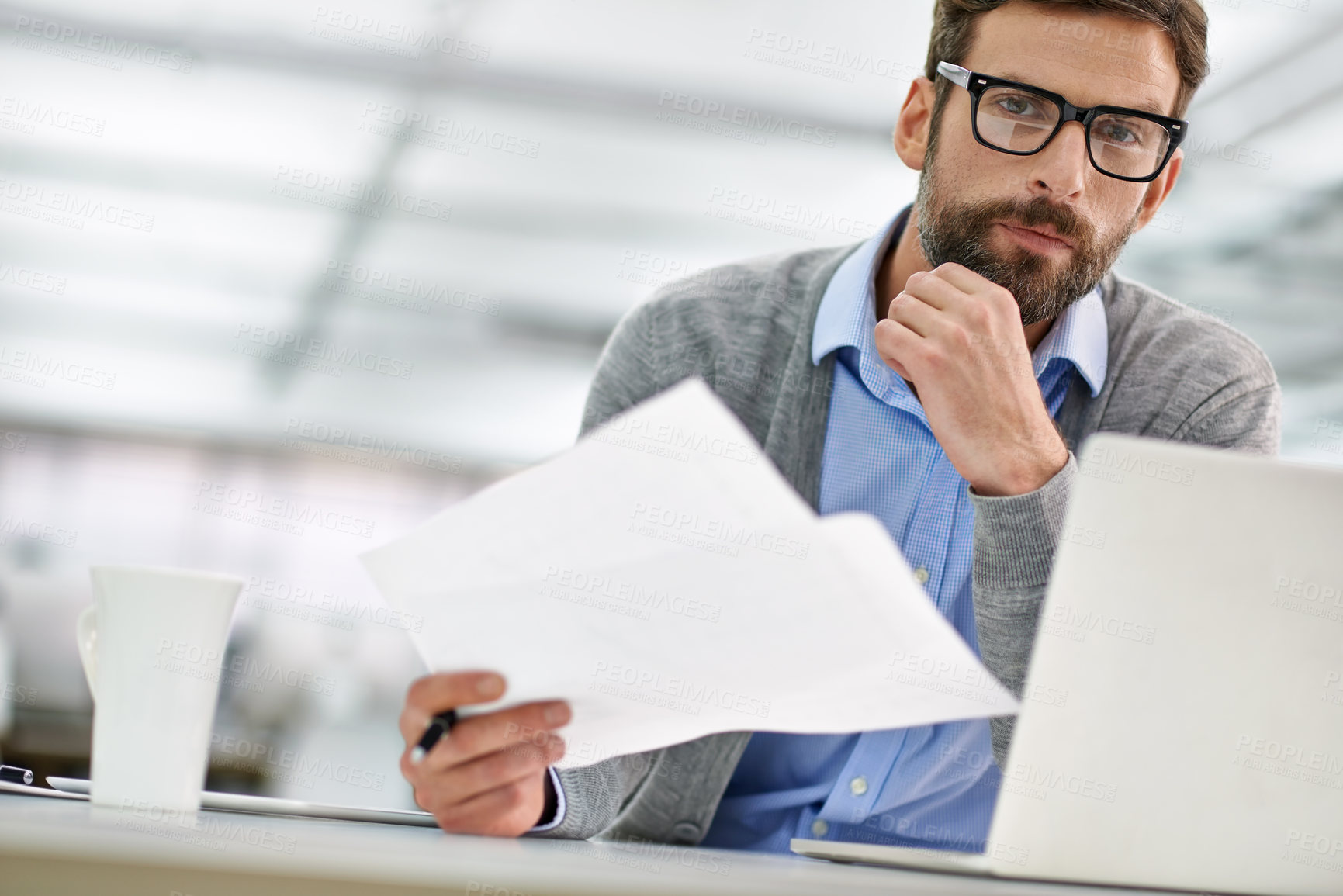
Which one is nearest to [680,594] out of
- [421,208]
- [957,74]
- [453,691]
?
[453,691]

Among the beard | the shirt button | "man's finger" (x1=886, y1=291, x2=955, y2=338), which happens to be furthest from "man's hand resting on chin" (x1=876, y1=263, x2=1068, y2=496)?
the shirt button

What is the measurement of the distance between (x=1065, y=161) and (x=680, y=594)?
0.82 m

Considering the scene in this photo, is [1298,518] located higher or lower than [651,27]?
lower

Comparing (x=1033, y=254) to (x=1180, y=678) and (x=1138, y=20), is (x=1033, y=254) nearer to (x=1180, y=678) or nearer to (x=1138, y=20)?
(x=1138, y=20)

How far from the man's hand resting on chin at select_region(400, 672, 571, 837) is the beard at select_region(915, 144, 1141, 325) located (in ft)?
2.50

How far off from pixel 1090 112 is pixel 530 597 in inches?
35.0

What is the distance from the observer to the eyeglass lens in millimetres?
1169

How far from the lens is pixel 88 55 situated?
3.41m

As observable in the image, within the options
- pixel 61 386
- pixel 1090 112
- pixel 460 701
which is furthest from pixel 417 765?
pixel 61 386

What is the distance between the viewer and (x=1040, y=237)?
3.91ft

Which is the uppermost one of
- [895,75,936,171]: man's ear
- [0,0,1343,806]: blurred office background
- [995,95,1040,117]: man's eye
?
[0,0,1343,806]: blurred office background

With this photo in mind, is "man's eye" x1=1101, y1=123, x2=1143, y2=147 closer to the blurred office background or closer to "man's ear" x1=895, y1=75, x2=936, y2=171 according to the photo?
"man's ear" x1=895, y1=75, x2=936, y2=171

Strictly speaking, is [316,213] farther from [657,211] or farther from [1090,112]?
[1090,112]

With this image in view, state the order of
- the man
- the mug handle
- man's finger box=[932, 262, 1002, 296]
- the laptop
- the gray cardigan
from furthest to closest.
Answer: the man → man's finger box=[932, 262, 1002, 296] → the gray cardigan → the mug handle → the laptop
